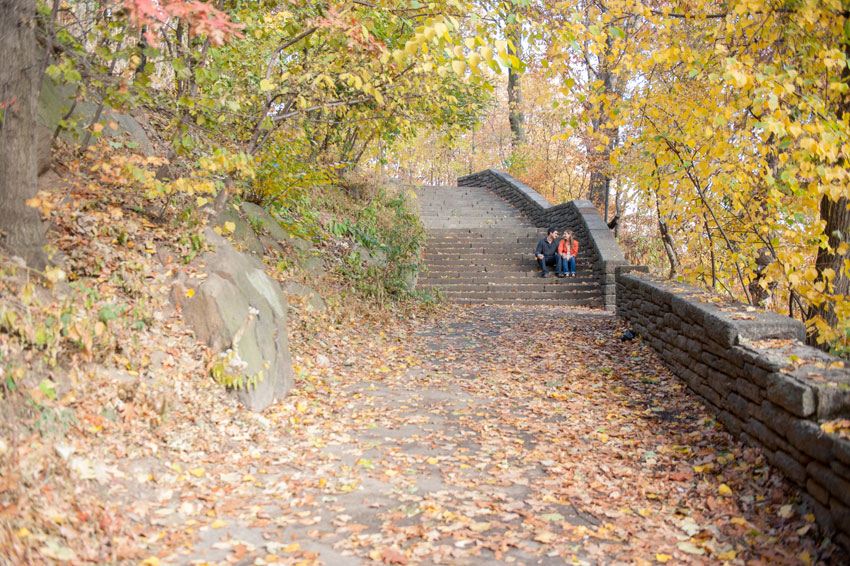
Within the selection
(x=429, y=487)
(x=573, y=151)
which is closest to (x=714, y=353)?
(x=429, y=487)

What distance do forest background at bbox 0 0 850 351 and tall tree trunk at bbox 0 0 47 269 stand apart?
0.01m

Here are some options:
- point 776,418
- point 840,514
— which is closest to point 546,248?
point 776,418

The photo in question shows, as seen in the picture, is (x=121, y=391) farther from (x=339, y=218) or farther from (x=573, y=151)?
(x=573, y=151)

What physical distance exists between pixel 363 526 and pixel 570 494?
141 cm

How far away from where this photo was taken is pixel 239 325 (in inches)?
208

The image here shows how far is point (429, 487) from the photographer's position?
161 inches

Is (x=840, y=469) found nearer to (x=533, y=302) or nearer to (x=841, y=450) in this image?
(x=841, y=450)

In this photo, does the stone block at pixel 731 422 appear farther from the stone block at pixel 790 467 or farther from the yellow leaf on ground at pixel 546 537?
the yellow leaf on ground at pixel 546 537

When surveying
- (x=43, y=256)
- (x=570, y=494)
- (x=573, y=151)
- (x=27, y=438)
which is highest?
(x=573, y=151)

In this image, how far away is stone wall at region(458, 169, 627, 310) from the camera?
12.2 metres

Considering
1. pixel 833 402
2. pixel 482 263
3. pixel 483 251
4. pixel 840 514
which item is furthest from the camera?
pixel 483 251

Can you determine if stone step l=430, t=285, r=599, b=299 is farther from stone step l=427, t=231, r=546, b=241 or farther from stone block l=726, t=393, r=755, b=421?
stone block l=726, t=393, r=755, b=421

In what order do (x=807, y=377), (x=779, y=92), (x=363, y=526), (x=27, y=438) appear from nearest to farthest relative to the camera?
(x=27, y=438)
(x=363, y=526)
(x=807, y=377)
(x=779, y=92)

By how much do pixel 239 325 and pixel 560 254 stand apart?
9.13 m
